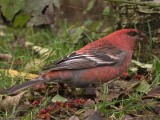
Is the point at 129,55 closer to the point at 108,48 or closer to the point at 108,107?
the point at 108,48

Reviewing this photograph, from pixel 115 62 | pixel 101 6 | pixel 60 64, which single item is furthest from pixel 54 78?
pixel 101 6

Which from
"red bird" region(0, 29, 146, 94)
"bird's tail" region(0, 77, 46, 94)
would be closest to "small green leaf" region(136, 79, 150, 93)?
"red bird" region(0, 29, 146, 94)

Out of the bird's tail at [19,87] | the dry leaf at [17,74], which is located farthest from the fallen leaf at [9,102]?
the dry leaf at [17,74]

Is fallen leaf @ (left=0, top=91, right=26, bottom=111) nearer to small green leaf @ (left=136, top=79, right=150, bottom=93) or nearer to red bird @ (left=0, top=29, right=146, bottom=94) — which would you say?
red bird @ (left=0, top=29, right=146, bottom=94)

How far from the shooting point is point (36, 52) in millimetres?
6699

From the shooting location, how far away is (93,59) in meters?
5.23

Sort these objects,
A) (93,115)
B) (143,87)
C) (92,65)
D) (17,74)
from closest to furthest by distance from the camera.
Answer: (93,115), (143,87), (92,65), (17,74)

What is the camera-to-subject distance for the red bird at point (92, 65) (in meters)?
5.01

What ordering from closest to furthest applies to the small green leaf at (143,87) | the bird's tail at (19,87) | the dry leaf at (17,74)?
the bird's tail at (19,87)
the small green leaf at (143,87)
the dry leaf at (17,74)

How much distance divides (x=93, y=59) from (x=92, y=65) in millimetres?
103

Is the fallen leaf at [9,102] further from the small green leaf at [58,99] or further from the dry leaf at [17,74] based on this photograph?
the dry leaf at [17,74]

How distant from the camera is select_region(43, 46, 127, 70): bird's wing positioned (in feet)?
16.6

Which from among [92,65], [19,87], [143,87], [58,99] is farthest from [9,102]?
[143,87]

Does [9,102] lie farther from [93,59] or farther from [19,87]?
[93,59]
